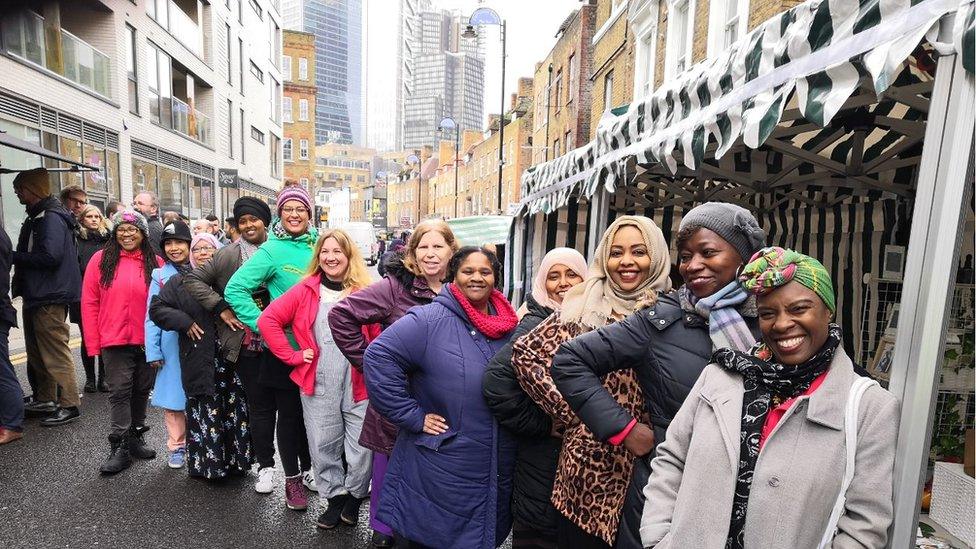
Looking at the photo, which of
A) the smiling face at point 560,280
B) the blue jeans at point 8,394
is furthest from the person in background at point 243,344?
the smiling face at point 560,280

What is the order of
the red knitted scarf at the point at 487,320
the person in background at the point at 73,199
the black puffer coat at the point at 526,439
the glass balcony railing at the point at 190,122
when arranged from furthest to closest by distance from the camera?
the glass balcony railing at the point at 190,122
the person in background at the point at 73,199
the red knitted scarf at the point at 487,320
the black puffer coat at the point at 526,439

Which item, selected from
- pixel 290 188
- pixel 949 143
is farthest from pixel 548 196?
pixel 949 143

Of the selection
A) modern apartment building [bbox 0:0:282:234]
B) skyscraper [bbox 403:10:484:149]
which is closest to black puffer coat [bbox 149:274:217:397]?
modern apartment building [bbox 0:0:282:234]

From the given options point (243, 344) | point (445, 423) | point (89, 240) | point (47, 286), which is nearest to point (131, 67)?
point (89, 240)

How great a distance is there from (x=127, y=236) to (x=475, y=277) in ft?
10.7

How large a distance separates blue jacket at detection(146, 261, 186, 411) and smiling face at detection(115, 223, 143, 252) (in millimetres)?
473

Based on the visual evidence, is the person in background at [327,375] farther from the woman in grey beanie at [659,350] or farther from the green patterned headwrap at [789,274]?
the green patterned headwrap at [789,274]

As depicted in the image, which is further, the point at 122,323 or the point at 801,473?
the point at 122,323

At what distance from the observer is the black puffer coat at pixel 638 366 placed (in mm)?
1897

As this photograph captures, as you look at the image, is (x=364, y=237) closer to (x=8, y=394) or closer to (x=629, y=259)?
(x=8, y=394)

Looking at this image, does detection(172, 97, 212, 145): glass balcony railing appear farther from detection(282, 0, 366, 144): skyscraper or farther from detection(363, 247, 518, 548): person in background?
detection(282, 0, 366, 144): skyscraper

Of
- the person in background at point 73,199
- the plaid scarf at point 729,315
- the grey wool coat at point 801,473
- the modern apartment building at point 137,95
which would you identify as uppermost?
the modern apartment building at point 137,95

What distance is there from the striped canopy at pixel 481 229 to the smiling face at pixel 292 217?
192 inches

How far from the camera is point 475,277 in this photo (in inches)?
102
